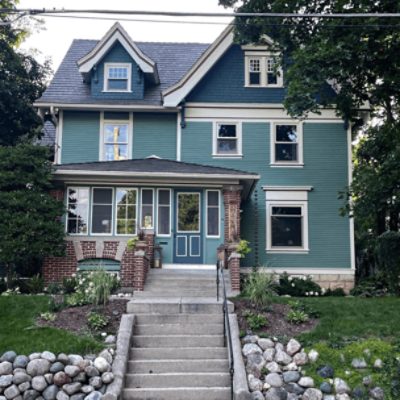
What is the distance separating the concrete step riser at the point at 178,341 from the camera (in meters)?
9.71

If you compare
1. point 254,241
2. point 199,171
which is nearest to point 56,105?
point 199,171

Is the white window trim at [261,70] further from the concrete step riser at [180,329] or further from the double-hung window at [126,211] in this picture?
the concrete step riser at [180,329]

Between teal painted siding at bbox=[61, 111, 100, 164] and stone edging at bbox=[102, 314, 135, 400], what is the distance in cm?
881

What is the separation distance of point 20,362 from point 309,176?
1203 cm

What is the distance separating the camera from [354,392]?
847 centimetres

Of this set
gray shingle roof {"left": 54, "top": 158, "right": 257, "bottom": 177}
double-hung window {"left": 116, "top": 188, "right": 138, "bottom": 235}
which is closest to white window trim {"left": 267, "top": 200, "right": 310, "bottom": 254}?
gray shingle roof {"left": 54, "top": 158, "right": 257, "bottom": 177}

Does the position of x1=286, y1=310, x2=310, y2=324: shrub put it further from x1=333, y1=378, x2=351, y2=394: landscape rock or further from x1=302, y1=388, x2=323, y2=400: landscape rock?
x1=302, y1=388, x2=323, y2=400: landscape rock

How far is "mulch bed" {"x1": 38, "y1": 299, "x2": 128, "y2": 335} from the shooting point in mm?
9930

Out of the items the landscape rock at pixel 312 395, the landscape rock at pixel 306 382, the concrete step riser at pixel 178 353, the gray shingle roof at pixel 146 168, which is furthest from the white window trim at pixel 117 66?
the landscape rock at pixel 312 395

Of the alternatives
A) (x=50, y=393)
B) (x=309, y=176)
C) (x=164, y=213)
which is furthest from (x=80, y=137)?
(x=50, y=393)

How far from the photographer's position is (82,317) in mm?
10312

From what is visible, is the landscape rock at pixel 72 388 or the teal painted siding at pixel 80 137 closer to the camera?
the landscape rock at pixel 72 388

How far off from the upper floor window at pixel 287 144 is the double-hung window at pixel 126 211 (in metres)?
5.39

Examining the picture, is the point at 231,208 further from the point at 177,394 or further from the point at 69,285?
the point at 177,394
